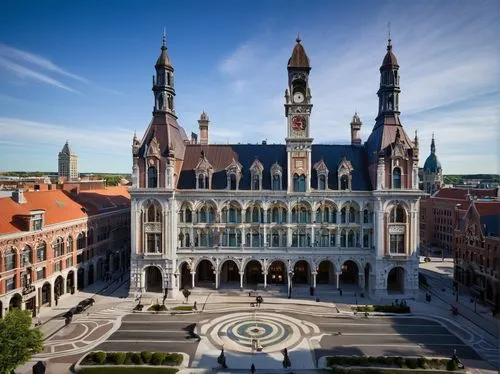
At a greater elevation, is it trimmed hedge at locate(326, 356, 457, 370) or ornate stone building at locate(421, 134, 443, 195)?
ornate stone building at locate(421, 134, 443, 195)

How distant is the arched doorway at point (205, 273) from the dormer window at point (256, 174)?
63.3 feet

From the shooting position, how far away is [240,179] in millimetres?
65875

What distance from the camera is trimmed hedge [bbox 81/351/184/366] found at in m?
38.5

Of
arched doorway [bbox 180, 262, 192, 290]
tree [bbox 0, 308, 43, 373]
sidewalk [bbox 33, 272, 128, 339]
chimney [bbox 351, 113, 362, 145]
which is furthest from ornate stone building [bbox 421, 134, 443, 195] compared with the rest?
tree [bbox 0, 308, 43, 373]

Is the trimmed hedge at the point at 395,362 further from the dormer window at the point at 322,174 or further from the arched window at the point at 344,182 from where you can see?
the arched window at the point at 344,182

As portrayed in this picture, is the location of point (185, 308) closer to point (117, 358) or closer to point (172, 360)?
point (172, 360)

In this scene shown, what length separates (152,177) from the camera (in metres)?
63.5

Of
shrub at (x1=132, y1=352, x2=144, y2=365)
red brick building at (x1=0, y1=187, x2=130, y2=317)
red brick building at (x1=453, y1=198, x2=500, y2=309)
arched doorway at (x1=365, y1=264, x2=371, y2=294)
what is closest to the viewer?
shrub at (x1=132, y1=352, x2=144, y2=365)

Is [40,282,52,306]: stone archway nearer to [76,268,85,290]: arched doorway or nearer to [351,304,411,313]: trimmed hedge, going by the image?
[76,268,85,290]: arched doorway

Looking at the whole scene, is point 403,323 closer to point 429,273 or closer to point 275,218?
point 275,218

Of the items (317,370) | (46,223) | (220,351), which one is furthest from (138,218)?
(317,370)

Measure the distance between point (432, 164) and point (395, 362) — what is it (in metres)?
137

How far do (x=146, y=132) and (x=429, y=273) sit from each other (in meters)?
73.3

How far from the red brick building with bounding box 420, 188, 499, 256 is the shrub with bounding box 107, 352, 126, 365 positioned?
98616 mm
